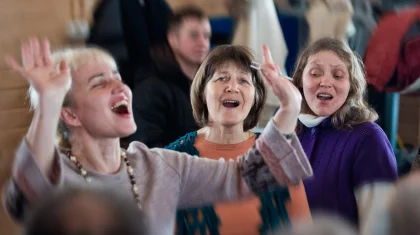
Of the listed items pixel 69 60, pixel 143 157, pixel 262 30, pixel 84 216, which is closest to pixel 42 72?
pixel 69 60

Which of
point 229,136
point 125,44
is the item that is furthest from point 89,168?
point 125,44

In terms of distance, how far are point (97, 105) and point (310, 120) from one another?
617 millimetres

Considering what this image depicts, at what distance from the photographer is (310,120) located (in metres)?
1.53

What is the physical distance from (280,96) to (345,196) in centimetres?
41

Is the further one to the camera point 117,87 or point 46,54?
point 117,87

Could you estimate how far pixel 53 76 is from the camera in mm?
978

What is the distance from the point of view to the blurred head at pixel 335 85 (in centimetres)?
150

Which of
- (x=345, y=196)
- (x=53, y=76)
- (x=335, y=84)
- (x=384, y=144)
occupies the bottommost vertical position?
(x=345, y=196)

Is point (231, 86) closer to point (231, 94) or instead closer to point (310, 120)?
point (231, 94)

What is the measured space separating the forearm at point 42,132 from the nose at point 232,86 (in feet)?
1.94

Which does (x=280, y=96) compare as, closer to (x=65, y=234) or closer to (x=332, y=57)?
(x=332, y=57)

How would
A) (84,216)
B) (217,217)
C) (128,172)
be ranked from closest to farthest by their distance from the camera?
1. (84,216)
2. (128,172)
3. (217,217)

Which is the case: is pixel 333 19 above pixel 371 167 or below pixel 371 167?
above

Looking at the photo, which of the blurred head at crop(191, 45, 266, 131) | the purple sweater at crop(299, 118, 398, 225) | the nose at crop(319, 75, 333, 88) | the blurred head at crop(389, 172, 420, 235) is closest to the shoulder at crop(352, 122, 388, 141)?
the purple sweater at crop(299, 118, 398, 225)
